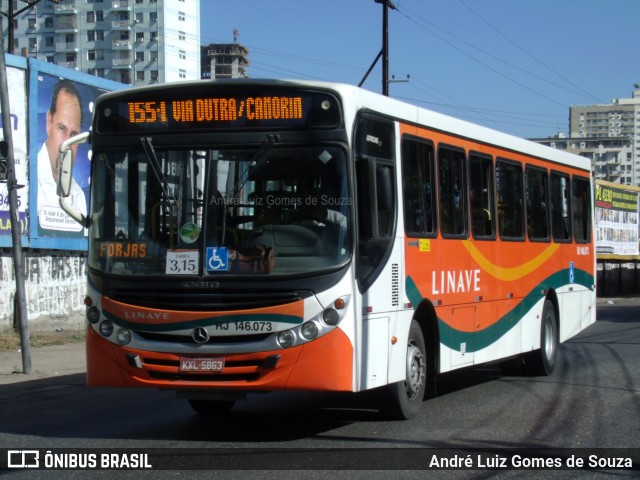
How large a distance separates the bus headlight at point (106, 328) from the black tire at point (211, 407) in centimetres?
181

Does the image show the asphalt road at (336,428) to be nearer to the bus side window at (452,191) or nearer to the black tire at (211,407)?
the black tire at (211,407)

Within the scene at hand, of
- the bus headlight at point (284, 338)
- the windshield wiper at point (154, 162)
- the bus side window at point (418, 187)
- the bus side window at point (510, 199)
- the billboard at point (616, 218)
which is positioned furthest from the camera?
the billboard at point (616, 218)

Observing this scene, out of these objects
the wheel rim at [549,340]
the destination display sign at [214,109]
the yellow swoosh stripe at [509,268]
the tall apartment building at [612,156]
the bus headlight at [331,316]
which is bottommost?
the wheel rim at [549,340]

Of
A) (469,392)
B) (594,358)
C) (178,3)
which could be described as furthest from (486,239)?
(178,3)

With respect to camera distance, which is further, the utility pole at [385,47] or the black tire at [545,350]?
the utility pole at [385,47]

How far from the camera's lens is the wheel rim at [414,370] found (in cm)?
990

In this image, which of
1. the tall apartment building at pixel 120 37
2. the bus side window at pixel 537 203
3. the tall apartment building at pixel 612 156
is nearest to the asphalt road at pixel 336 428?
the bus side window at pixel 537 203

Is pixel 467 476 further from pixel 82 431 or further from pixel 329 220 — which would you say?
pixel 82 431

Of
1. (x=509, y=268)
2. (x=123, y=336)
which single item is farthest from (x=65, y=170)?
(x=509, y=268)

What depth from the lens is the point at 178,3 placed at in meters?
122

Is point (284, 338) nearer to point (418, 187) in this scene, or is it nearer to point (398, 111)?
point (418, 187)

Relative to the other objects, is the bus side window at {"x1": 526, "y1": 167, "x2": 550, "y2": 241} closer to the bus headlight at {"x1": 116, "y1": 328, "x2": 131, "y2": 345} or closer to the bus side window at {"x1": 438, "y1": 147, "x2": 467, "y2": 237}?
the bus side window at {"x1": 438, "y1": 147, "x2": 467, "y2": 237}

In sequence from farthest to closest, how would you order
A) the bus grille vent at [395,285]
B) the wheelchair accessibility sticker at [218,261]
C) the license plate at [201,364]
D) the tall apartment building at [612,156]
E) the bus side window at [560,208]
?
the tall apartment building at [612,156]
the bus side window at [560,208]
the bus grille vent at [395,285]
the wheelchair accessibility sticker at [218,261]
the license plate at [201,364]

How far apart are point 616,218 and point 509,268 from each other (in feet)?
150
